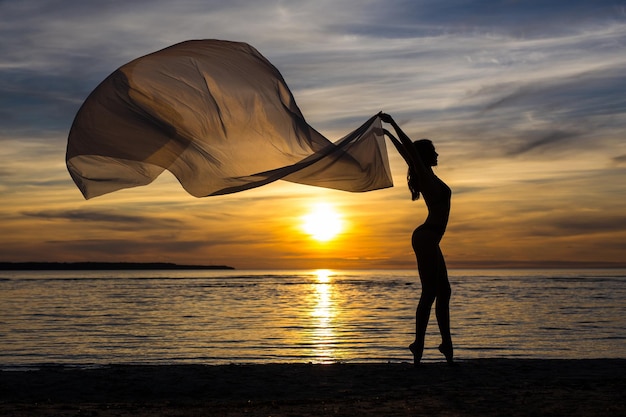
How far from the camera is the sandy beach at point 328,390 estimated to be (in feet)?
19.9

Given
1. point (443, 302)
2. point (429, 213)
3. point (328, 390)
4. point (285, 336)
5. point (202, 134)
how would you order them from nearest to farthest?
point (328, 390) → point (429, 213) → point (443, 302) → point (202, 134) → point (285, 336)

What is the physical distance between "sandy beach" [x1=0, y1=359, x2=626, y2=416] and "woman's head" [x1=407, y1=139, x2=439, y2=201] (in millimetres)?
2060

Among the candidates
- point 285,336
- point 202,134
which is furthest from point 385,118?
point 285,336

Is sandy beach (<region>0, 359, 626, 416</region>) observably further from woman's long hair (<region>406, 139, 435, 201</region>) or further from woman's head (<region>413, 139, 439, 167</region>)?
woman's head (<region>413, 139, 439, 167</region>)

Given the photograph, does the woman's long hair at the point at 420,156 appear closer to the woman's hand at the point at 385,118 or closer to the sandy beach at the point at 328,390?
the woman's hand at the point at 385,118

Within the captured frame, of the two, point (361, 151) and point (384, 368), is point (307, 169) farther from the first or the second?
point (384, 368)

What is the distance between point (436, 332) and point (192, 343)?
588 centimetres

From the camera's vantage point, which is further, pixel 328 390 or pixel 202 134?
pixel 202 134

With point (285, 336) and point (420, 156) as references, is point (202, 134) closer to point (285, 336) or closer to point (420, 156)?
point (420, 156)

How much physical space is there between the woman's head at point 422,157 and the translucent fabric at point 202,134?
78 cm

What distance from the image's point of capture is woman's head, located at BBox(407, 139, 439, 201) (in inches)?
311

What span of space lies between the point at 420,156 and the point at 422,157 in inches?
1.4

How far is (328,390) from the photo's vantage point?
7.50 m

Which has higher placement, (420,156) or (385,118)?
(385,118)
